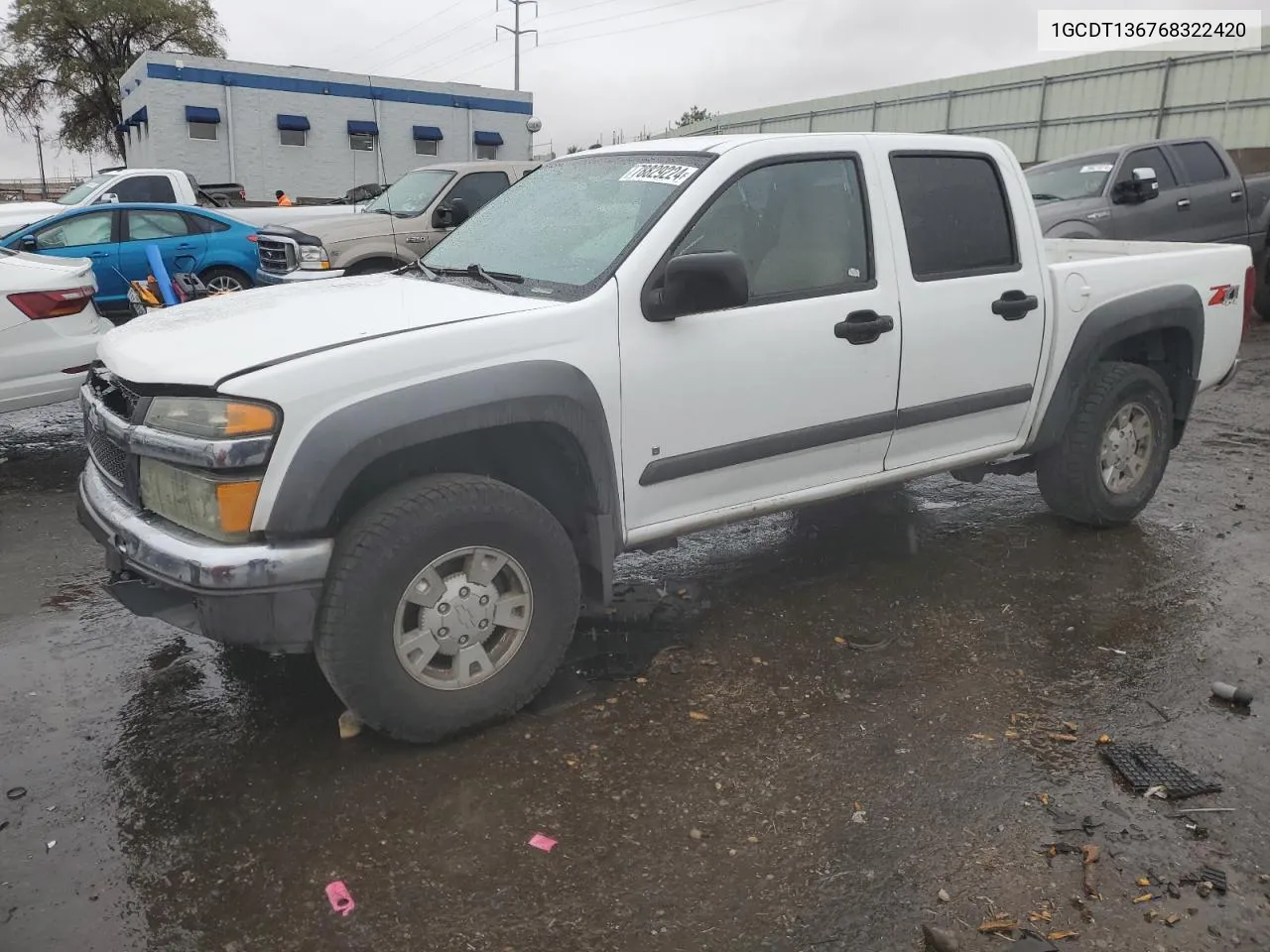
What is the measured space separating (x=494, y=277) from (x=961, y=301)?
76.8 inches

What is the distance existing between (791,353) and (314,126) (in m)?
32.2

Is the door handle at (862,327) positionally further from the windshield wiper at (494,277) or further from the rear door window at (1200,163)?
the rear door window at (1200,163)

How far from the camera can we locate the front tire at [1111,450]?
4828 mm

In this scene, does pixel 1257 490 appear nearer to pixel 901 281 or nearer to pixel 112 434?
pixel 901 281

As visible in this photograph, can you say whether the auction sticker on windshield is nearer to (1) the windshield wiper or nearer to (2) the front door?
(2) the front door

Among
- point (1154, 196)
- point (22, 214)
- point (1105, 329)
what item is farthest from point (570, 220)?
point (22, 214)

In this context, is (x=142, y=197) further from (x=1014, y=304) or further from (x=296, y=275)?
(x=1014, y=304)

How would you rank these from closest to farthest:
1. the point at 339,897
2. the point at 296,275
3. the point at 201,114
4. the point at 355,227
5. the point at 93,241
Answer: the point at 339,897 < the point at 296,275 < the point at 355,227 < the point at 93,241 < the point at 201,114

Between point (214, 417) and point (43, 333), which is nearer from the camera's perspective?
point (214, 417)

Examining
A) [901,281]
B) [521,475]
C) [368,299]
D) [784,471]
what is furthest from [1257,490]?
[368,299]

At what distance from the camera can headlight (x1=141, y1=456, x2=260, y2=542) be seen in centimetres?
277

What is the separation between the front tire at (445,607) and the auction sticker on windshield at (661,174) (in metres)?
1.33

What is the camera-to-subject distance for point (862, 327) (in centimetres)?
381

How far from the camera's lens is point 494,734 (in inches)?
128
